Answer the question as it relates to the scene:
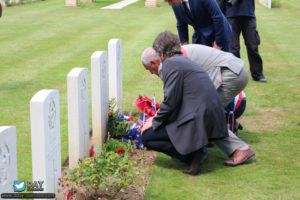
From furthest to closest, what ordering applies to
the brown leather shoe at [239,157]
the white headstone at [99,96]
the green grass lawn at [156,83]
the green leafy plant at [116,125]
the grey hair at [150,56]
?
the green leafy plant at [116,125] < the white headstone at [99,96] < the brown leather shoe at [239,157] < the grey hair at [150,56] < the green grass lawn at [156,83]

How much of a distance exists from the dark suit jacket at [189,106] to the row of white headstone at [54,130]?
0.83 meters

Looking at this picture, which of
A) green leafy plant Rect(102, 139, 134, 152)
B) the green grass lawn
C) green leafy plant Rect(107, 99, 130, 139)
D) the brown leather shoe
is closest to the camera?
the green grass lawn

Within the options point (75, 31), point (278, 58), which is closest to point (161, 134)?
point (278, 58)

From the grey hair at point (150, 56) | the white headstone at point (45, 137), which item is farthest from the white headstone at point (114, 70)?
the white headstone at point (45, 137)

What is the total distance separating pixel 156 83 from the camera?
374 inches

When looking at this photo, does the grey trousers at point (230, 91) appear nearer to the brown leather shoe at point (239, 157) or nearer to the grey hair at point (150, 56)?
the brown leather shoe at point (239, 157)

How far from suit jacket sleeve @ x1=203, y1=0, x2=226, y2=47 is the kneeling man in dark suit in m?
1.53

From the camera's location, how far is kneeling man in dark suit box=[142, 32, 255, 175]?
4.96 m

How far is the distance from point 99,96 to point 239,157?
1.76m

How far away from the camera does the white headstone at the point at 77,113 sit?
16.0ft

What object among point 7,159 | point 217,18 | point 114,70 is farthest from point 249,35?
point 7,159

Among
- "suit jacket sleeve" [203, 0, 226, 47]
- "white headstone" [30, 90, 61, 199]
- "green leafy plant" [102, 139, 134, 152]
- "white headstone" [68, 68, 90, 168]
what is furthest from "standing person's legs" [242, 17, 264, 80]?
"white headstone" [30, 90, 61, 199]

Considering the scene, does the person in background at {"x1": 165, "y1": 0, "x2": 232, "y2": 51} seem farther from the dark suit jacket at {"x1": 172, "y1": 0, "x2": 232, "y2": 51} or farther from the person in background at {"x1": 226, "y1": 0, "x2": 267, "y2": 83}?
the person in background at {"x1": 226, "y1": 0, "x2": 267, "y2": 83}

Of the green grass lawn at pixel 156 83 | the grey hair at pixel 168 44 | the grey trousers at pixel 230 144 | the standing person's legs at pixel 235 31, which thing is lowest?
the green grass lawn at pixel 156 83
